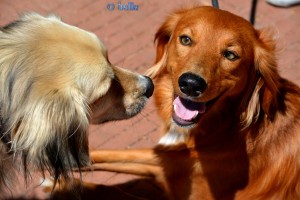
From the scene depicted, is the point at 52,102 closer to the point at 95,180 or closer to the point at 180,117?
the point at 180,117

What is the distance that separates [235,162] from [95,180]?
1402mm

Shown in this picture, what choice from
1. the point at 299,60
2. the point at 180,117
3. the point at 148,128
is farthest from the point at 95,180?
the point at 299,60

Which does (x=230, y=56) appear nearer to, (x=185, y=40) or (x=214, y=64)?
(x=214, y=64)

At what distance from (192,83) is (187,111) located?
423mm

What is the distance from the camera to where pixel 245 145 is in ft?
12.5

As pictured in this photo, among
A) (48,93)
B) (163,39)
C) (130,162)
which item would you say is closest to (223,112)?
(163,39)

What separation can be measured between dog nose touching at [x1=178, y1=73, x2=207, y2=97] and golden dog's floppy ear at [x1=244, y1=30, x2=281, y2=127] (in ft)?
1.89

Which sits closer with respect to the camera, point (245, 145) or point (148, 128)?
point (245, 145)

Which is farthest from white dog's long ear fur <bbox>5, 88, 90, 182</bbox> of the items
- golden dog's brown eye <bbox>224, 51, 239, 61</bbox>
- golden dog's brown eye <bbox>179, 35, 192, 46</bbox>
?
golden dog's brown eye <bbox>224, 51, 239, 61</bbox>

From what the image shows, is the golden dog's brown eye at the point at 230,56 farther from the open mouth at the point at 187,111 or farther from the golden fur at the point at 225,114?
the open mouth at the point at 187,111

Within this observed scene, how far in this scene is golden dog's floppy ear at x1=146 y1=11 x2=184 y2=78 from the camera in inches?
153

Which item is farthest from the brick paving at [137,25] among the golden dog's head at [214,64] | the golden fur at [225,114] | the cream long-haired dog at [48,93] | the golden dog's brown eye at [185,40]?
the cream long-haired dog at [48,93]

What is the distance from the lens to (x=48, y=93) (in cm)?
276

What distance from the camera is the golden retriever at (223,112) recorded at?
11.3ft
